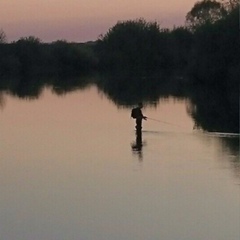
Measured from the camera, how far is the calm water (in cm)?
1175

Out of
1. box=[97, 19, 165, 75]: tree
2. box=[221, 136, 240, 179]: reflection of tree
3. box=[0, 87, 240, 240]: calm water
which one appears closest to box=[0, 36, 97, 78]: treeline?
box=[97, 19, 165, 75]: tree

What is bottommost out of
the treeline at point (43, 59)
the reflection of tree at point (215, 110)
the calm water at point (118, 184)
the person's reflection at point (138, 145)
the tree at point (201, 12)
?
the calm water at point (118, 184)

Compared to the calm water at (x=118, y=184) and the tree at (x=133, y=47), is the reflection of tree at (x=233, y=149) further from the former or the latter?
the tree at (x=133, y=47)

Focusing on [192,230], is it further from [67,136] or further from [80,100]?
[80,100]

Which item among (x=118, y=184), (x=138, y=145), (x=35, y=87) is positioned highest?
(x=35, y=87)

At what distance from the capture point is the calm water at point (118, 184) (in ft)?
38.5

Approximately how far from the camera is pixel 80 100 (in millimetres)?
43219

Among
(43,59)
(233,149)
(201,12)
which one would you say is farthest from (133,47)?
(233,149)

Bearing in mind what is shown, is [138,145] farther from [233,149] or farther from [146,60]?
[146,60]

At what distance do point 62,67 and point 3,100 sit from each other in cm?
4948

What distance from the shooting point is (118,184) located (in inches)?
584

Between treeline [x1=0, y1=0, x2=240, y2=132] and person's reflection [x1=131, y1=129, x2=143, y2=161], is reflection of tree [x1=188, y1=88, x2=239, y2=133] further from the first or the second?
person's reflection [x1=131, y1=129, x2=143, y2=161]

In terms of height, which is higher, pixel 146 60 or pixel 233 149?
pixel 146 60

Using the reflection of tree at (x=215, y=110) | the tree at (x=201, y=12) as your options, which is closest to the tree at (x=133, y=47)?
the tree at (x=201, y=12)
